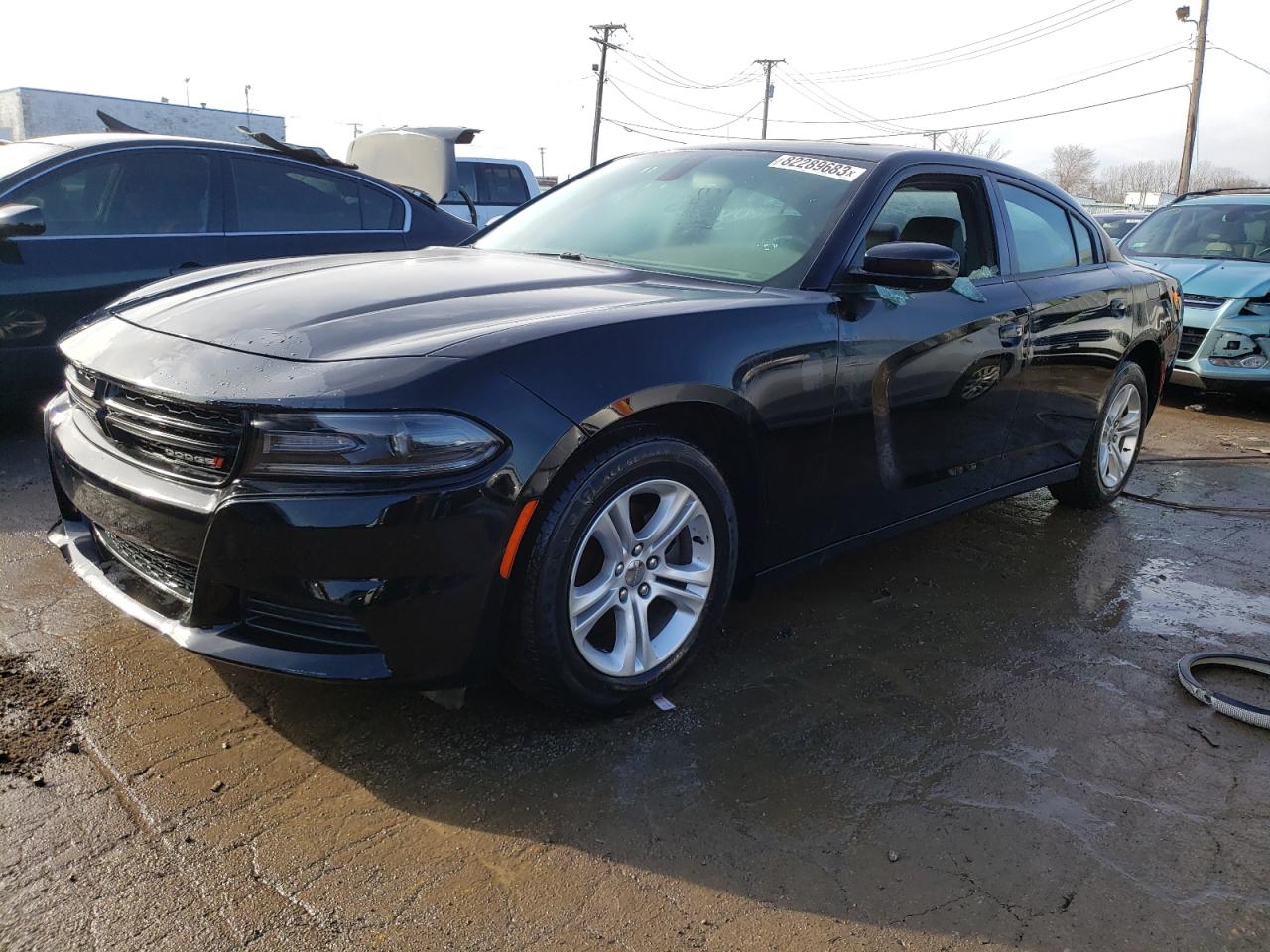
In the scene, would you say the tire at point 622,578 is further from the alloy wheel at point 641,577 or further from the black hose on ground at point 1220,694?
the black hose on ground at point 1220,694

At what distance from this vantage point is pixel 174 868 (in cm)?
201

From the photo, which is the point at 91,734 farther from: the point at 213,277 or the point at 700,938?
the point at 700,938

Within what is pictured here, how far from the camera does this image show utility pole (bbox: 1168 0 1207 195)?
27.5 metres

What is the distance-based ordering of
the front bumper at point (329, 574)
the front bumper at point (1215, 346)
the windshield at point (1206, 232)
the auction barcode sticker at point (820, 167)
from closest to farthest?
the front bumper at point (329, 574) < the auction barcode sticker at point (820, 167) < the front bumper at point (1215, 346) < the windshield at point (1206, 232)

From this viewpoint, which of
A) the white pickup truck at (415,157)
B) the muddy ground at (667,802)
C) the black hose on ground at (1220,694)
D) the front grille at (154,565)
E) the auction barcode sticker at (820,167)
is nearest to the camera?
the muddy ground at (667,802)

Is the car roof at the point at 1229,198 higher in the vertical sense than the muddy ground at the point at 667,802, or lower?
higher

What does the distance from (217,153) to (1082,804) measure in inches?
199

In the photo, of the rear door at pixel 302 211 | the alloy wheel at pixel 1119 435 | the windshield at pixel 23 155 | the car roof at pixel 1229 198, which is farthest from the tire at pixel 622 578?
the car roof at pixel 1229 198

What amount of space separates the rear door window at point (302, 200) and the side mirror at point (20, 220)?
0.98m

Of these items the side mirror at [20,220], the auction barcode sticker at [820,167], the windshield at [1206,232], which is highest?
the windshield at [1206,232]

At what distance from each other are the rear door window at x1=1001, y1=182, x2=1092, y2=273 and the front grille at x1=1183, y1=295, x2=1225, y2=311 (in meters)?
4.17

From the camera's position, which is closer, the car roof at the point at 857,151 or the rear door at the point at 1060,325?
the car roof at the point at 857,151

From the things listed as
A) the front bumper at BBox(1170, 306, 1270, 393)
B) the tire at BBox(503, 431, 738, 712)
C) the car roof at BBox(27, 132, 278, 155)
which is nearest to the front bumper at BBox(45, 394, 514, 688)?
the tire at BBox(503, 431, 738, 712)

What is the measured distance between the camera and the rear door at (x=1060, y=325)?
3.96 m
